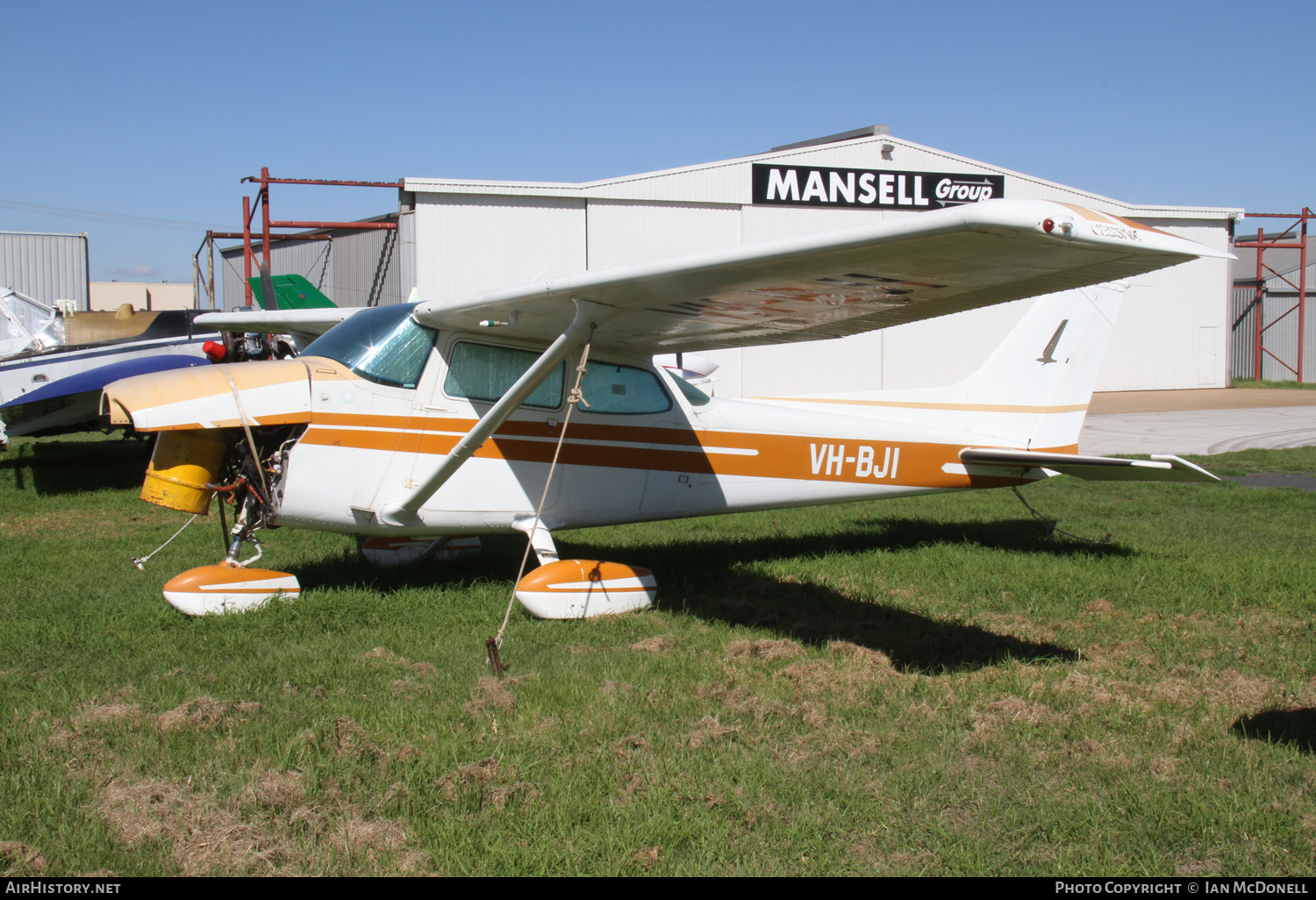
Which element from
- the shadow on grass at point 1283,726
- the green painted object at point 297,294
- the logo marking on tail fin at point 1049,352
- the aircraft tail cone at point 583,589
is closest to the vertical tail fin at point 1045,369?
the logo marking on tail fin at point 1049,352

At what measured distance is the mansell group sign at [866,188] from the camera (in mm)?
26078

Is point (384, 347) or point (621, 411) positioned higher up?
point (384, 347)

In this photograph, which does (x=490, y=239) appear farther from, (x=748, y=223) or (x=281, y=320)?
(x=281, y=320)

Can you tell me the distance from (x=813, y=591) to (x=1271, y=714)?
290cm

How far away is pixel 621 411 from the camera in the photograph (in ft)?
22.2

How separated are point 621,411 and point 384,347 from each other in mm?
1742

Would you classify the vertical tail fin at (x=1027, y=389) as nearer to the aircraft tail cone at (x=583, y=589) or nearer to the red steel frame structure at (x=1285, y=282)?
→ the aircraft tail cone at (x=583, y=589)

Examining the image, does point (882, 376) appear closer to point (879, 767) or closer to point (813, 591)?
point (813, 591)

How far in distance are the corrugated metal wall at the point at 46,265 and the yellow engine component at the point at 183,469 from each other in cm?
3952

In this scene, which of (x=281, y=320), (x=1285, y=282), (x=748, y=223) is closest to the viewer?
(x=281, y=320)

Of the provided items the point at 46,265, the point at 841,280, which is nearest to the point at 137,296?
the point at 46,265

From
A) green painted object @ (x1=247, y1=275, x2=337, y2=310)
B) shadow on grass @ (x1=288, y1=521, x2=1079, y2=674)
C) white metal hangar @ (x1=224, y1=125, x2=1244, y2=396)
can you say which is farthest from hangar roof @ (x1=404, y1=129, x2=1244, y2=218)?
shadow on grass @ (x1=288, y1=521, x2=1079, y2=674)

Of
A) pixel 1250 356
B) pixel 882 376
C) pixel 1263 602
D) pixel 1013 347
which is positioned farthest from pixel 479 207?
pixel 1250 356

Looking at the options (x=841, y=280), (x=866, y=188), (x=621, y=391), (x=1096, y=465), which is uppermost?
(x=866, y=188)
